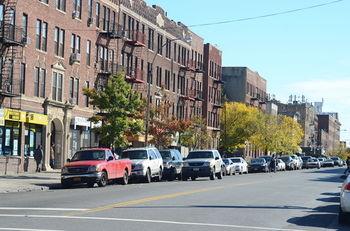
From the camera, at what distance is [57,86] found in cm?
4506

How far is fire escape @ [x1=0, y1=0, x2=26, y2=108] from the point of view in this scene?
38062 mm

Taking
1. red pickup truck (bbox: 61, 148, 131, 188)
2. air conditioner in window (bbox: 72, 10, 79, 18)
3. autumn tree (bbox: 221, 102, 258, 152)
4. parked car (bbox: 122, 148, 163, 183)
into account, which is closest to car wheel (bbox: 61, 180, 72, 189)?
red pickup truck (bbox: 61, 148, 131, 188)

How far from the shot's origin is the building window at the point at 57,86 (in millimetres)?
44578

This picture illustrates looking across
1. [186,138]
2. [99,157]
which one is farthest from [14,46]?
[186,138]

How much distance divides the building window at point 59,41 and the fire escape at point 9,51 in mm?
5116

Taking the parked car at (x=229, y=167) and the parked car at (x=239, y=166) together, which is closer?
the parked car at (x=229, y=167)

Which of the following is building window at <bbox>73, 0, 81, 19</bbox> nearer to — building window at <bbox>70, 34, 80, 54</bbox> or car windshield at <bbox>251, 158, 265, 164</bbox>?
building window at <bbox>70, 34, 80, 54</bbox>

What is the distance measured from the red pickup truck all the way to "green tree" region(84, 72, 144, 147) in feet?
26.3

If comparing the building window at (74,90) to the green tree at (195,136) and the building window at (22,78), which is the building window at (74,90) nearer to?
the building window at (22,78)

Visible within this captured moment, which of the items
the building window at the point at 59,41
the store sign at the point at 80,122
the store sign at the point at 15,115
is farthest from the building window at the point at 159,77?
the store sign at the point at 15,115

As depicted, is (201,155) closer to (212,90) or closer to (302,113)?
(212,90)

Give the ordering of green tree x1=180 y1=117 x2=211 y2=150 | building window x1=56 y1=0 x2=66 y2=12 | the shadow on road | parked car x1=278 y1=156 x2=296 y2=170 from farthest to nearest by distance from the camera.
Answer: parked car x1=278 y1=156 x2=296 y2=170 → green tree x1=180 y1=117 x2=211 y2=150 → building window x1=56 y1=0 x2=66 y2=12 → the shadow on road

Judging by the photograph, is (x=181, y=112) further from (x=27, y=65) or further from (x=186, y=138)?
(x=27, y=65)

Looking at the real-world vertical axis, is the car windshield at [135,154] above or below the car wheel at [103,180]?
above
